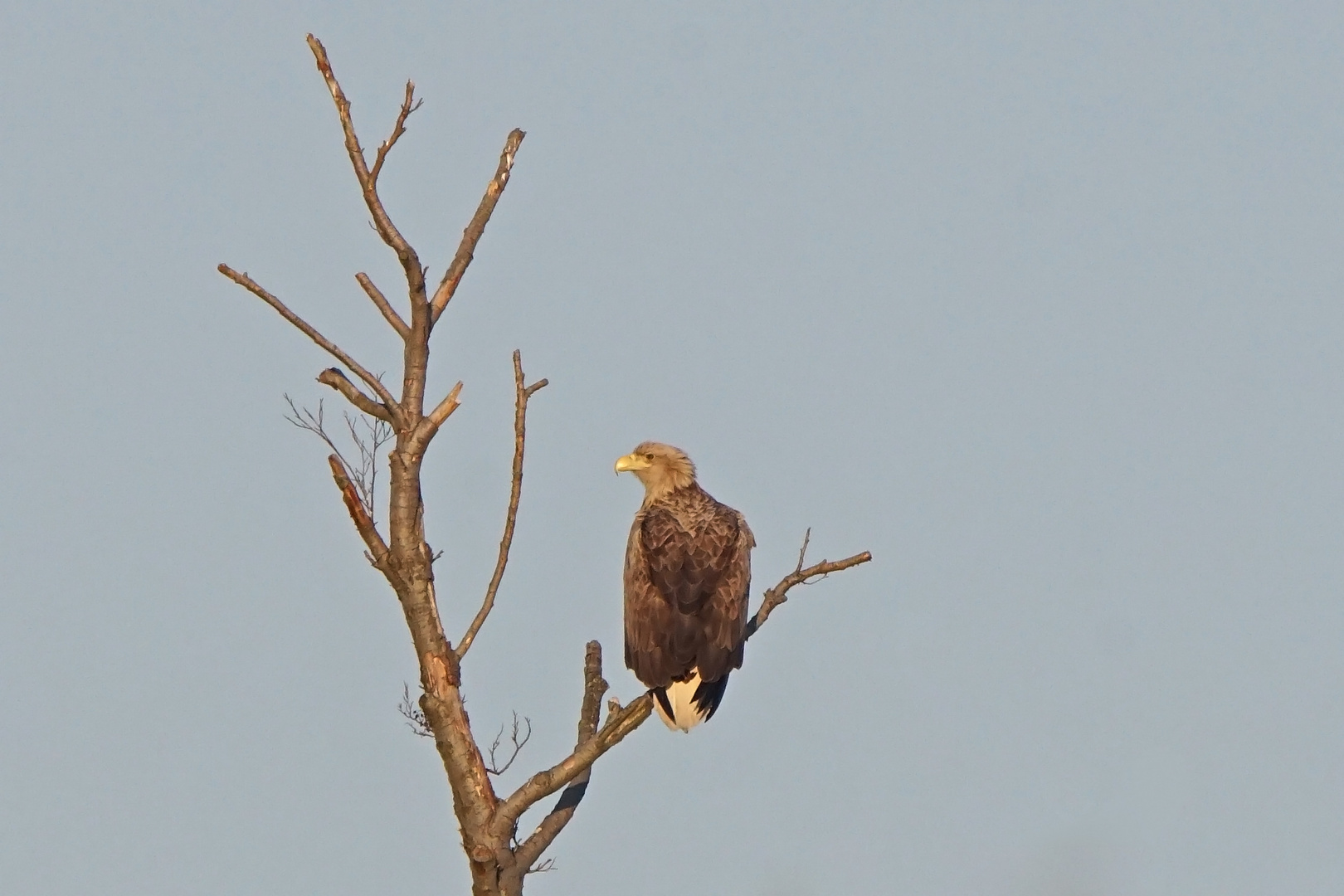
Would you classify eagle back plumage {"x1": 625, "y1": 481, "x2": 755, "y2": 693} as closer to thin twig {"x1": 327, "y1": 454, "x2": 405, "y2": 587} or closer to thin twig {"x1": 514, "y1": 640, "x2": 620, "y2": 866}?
thin twig {"x1": 514, "y1": 640, "x2": 620, "y2": 866}

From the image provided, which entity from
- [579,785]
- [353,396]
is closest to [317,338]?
[353,396]

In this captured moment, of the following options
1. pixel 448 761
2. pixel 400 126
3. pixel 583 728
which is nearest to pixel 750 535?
pixel 583 728

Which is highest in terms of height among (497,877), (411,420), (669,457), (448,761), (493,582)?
(669,457)

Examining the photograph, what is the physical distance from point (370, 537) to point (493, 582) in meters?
0.72

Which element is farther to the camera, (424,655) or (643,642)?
(643,642)

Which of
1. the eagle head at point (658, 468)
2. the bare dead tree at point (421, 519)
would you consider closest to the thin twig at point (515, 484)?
the bare dead tree at point (421, 519)

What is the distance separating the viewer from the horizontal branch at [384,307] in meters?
8.03

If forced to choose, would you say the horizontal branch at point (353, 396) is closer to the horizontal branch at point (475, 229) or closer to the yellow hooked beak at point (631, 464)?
the horizontal branch at point (475, 229)

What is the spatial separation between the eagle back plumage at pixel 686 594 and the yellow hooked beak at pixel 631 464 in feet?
2.90

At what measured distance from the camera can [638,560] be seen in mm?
10609

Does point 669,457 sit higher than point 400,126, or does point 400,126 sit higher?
point 669,457

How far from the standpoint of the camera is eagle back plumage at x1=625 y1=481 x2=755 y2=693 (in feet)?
32.1

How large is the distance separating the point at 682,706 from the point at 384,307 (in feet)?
10.8

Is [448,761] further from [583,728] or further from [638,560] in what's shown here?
[638,560]
